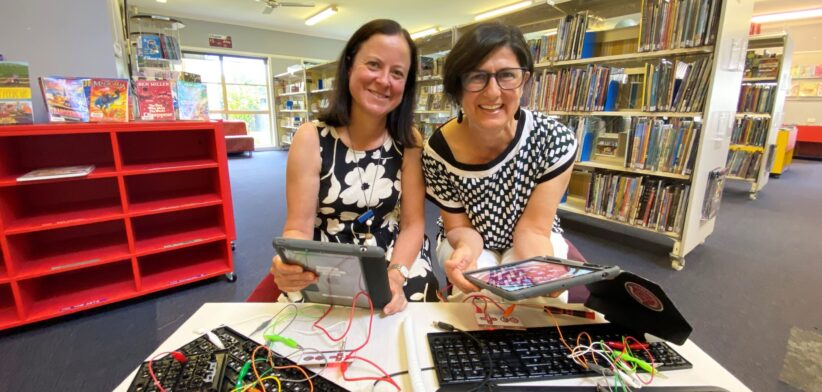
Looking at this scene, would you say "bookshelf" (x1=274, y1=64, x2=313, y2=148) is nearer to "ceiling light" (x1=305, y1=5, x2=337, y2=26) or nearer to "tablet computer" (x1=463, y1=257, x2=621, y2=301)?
"ceiling light" (x1=305, y1=5, x2=337, y2=26)

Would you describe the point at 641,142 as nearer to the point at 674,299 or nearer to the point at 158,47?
the point at 674,299

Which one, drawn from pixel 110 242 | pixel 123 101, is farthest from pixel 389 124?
pixel 110 242

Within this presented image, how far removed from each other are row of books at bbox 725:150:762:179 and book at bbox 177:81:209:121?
19.5 ft

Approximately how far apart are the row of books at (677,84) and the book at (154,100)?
2.94 meters

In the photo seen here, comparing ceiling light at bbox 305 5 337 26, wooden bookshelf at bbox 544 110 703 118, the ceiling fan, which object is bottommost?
wooden bookshelf at bbox 544 110 703 118

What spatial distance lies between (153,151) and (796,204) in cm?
629

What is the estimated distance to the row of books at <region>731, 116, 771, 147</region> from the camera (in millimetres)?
4398

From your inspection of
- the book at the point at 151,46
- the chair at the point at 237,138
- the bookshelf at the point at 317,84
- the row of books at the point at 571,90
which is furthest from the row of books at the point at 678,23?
the chair at the point at 237,138

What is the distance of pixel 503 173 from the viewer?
1167mm

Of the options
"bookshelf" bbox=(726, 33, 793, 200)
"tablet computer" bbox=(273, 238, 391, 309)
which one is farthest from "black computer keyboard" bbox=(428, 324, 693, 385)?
"bookshelf" bbox=(726, 33, 793, 200)

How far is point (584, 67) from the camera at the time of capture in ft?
9.43

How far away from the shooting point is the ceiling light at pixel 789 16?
672cm

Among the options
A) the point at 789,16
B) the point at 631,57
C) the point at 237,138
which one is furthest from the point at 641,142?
the point at 789,16

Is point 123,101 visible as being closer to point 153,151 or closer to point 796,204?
point 153,151
